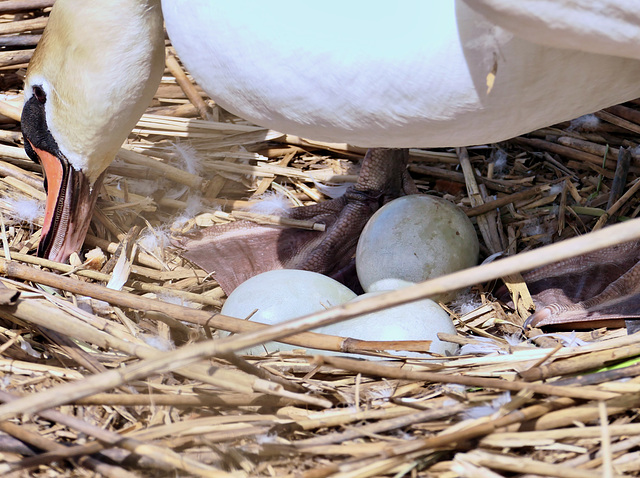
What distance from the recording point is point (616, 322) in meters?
1.69

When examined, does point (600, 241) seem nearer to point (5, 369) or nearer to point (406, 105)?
point (406, 105)

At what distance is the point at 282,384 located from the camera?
133cm

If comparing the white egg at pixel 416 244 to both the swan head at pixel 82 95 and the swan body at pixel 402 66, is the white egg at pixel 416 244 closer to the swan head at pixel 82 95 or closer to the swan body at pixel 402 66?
the swan body at pixel 402 66

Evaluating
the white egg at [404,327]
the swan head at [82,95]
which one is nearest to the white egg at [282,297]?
the white egg at [404,327]

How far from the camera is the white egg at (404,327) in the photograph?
157cm

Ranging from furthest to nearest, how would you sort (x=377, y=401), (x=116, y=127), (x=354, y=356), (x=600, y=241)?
(x=116, y=127)
(x=354, y=356)
(x=377, y=401)
(x=600, y=241)

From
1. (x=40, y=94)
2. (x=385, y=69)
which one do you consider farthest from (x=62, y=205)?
(x=385, y=69)

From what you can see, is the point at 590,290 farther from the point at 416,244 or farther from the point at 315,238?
the point at 315,238

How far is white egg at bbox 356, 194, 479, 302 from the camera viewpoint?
186 centimetres

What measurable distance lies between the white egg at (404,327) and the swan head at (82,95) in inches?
32.7

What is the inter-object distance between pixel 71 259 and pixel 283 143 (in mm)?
952

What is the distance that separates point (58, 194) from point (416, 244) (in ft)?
3.25

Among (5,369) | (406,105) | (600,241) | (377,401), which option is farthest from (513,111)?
(5,369)

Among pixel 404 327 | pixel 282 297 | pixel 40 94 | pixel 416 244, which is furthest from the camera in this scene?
pixel 40 94
